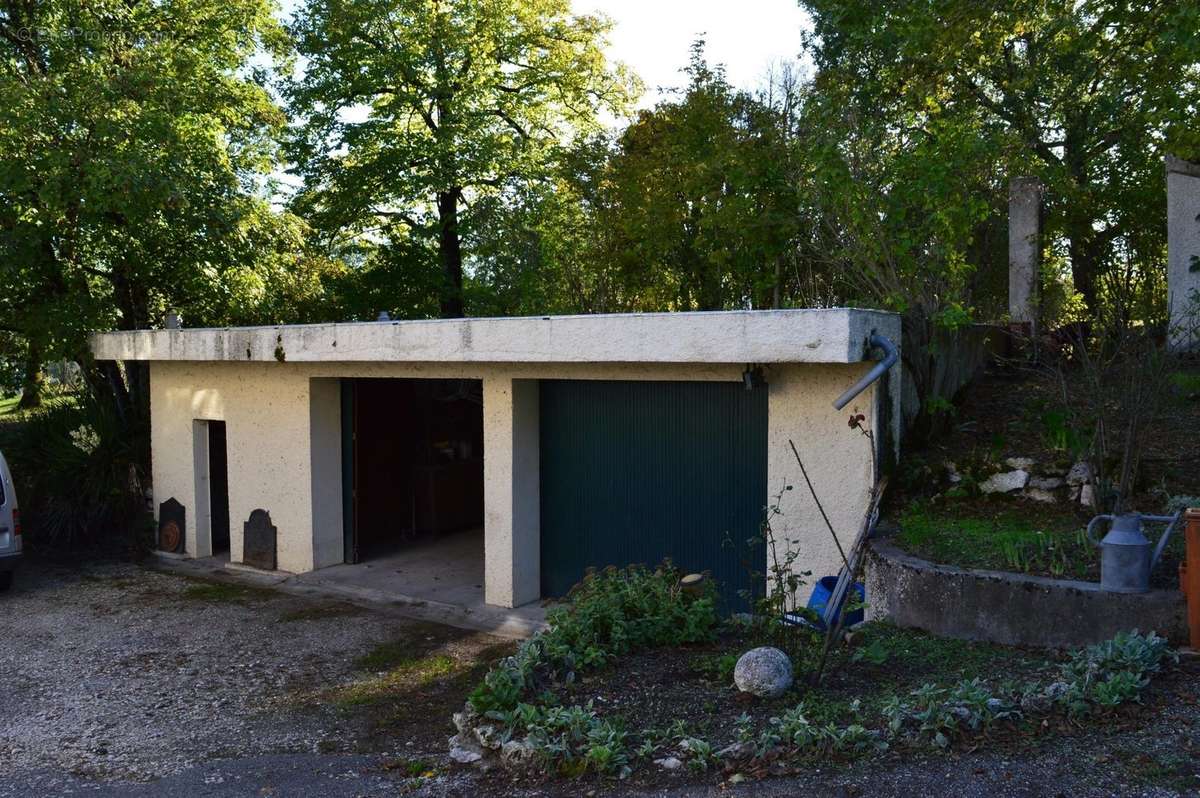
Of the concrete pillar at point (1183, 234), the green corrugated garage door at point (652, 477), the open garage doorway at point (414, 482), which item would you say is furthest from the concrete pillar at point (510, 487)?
the concrete pillar at point (1183, 234)

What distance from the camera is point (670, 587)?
6.51 meters

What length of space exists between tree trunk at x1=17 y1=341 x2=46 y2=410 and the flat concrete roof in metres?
3.56

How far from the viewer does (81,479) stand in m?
12.5

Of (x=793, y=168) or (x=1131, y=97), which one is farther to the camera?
(x=1131, y=97)

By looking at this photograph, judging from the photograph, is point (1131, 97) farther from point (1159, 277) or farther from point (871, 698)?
point (871, 698)

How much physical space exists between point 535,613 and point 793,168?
705 cm

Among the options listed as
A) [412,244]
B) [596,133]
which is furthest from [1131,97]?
[412,244]

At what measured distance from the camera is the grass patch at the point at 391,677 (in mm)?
6777

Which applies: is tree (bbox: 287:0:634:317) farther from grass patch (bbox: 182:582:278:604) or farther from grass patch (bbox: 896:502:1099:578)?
grass patch (bbox: 896:502:1099:578)

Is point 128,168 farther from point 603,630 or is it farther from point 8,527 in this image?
point 603,630

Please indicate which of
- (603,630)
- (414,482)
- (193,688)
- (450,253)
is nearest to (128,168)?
(414,482)

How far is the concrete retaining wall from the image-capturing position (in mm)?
5109

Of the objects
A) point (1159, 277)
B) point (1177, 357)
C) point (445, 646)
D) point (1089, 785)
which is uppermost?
Answer: point (1159, 277)

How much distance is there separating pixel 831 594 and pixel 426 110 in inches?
582
